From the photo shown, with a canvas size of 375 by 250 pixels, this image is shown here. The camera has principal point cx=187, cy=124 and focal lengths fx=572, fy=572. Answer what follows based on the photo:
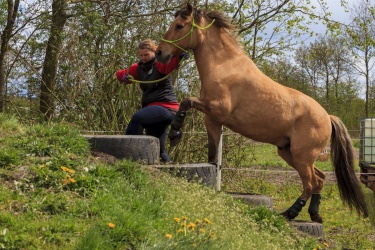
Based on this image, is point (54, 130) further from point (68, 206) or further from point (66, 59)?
point (66, 59)

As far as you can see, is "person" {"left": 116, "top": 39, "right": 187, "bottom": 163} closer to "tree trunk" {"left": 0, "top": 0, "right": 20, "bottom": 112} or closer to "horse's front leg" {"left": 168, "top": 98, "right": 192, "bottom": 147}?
"horse's front leg" {"left": 168, "top": 98, "right": 192, "bottom": 147}

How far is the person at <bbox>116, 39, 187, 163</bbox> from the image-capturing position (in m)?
6.61

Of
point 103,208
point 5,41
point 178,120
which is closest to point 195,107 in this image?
point 178,120

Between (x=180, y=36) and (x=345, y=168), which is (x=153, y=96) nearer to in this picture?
(x=180, y=36)

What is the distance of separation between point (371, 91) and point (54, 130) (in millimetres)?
26239

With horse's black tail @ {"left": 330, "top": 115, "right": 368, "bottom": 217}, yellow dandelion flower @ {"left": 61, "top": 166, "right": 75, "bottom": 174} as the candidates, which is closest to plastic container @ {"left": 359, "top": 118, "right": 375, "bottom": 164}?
horse's black tail @ {"left": 330, "top": 115, "right": 368, "bottom": 217}

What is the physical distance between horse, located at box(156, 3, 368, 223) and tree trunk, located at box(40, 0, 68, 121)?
14.5 feet

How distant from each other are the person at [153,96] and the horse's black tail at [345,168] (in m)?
2.02

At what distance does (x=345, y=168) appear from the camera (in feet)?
23.2

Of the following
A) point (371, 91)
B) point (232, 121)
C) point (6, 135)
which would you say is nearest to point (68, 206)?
point (6, 135)

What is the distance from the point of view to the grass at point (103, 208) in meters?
3.96

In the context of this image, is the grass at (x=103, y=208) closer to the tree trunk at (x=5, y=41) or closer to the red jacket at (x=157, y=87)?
the red jacket at (x=157, y=87)

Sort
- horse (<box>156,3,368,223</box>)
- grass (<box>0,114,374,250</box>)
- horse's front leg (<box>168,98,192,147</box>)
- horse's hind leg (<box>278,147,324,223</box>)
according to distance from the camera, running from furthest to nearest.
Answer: horse's hind leg (<box>278,147,324,223</box>), horse (<box>156,3,368,223</box>), horse's front leg (<box>168,98,192,147</box>), grass (<box>0,114,374,250</box>)

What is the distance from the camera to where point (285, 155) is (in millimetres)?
6914
